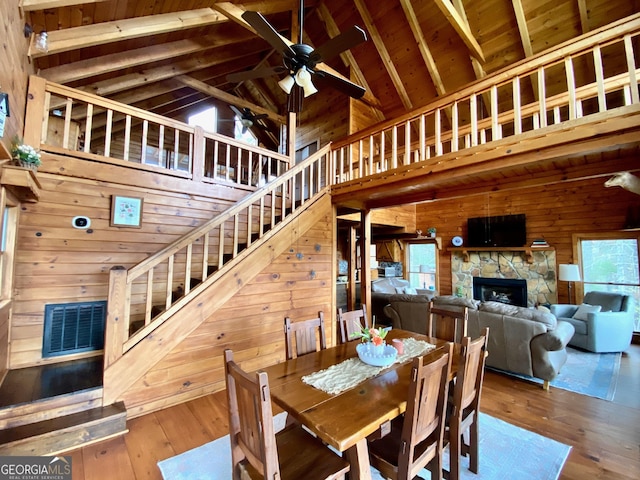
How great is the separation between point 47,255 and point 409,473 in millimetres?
3782

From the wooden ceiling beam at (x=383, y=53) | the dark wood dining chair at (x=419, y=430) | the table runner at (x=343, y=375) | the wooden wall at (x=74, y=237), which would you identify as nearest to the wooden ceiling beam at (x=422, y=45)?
the wooden ceiling beam at (x=383, y=53)

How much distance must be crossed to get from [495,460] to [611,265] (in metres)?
6.02

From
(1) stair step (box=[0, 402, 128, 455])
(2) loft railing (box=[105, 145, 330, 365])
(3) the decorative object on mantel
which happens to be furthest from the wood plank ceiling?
(1) stair step (box=[0, 402, 128, 455])

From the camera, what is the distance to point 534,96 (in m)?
5.39

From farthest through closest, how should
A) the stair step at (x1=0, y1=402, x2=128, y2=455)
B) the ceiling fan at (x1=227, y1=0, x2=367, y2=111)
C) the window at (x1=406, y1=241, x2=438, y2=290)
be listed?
the window at (x1=406, y1=241, x2=438, y2=290), the ceiling fan at (x1=227, y1=0, x2=367, y2=111), the stair step at (x1=0, y1=402, x2=128, y2=455)

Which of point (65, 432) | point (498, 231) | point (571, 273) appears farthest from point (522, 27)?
point (65, 432)

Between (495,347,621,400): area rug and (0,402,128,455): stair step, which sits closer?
(0,402,128,455): stair step

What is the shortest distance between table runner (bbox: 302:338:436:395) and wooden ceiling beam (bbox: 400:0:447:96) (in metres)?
5.73

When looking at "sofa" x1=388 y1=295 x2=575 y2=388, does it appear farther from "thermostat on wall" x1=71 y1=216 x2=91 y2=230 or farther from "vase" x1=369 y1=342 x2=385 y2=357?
"thermostat on wall" x1=71 y1=216 x2=91 y2=230

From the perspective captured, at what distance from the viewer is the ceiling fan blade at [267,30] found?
2.31 m

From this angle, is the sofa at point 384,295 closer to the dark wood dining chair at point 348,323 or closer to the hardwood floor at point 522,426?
the dark wood dining chair at point 348,323

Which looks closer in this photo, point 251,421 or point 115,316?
point 251,421

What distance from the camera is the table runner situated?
1728 mm

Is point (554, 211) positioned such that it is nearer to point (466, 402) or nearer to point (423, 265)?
point (423, 265)
